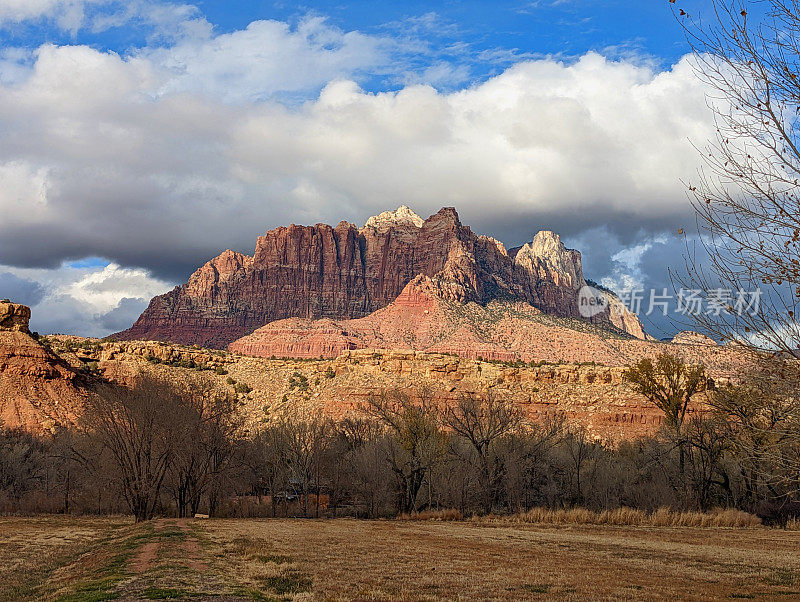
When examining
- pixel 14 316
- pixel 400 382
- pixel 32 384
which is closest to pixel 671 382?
pixel 400 382

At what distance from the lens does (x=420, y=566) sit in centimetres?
1798

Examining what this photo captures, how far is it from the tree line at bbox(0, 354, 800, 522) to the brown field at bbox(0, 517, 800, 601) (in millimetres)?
7435

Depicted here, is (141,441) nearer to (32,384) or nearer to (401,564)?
(401,564)

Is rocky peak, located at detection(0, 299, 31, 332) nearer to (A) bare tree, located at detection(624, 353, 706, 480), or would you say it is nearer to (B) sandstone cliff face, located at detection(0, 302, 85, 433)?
(B) sandstone cliff face, located at detection(0, 302, 85, 433)

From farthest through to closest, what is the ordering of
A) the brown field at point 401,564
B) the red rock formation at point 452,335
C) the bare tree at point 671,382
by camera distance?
1. the red rock formation at point 452,335
2. the bare tree at point 671,382
3. the brown field at point 401,564

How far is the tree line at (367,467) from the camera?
3797 cm

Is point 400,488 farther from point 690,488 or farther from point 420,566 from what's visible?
point 420,566

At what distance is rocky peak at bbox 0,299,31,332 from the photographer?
71000mm

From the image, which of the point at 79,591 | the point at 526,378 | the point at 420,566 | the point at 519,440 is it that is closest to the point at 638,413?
the point at 526,378

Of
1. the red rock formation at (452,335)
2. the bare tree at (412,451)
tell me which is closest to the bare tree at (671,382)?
the bare tree at (412,451)

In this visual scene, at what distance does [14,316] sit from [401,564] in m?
68.1

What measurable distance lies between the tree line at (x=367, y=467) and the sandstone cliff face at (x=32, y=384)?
29.5ft

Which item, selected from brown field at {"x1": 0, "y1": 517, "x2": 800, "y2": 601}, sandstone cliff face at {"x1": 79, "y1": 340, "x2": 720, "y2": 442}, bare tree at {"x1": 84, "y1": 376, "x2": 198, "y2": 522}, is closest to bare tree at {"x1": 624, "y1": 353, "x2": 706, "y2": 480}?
brown field at {"x1": 0, "y1": 517, "x2": 800, "y2": 601}

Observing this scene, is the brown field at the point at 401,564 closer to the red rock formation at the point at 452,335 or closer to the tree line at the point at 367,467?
the tree line at the point at 367,467
